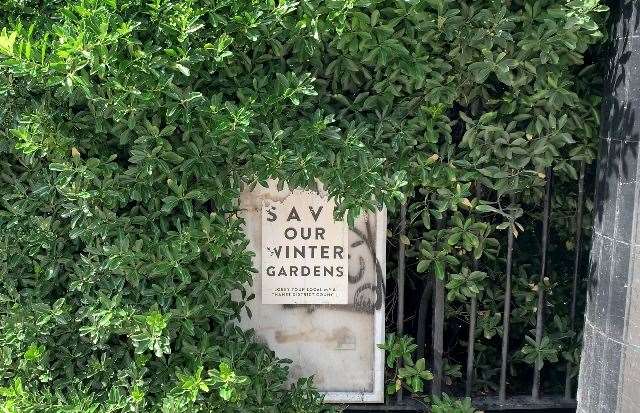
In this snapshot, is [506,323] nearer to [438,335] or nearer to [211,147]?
[438,335]

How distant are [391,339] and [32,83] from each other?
192cm

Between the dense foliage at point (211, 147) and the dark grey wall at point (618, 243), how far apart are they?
161 mm

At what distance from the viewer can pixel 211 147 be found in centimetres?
328

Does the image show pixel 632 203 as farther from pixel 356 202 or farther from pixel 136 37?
pixel 136 37

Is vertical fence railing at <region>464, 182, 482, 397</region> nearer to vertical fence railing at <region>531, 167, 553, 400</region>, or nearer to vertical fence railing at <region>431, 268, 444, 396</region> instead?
vertical fence railing at <region>431, 268, 444, 396</region>

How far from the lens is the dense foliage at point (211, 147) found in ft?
10.2

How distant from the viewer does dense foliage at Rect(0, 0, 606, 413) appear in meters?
3.12

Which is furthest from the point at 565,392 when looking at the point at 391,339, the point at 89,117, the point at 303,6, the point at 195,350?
the point at 89,117

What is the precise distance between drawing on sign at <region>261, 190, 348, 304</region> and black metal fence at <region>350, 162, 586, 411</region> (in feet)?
0.98

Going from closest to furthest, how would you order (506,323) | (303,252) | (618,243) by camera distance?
1. (618,243)
2. (303,252)
3. (506,323)

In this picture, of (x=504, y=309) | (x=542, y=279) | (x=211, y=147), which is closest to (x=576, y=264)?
(x=542, y=279)

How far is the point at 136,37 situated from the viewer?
10.2ft

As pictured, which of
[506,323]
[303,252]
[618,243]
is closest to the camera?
[618,243]

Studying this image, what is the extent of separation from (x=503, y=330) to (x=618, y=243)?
2.75 feet
